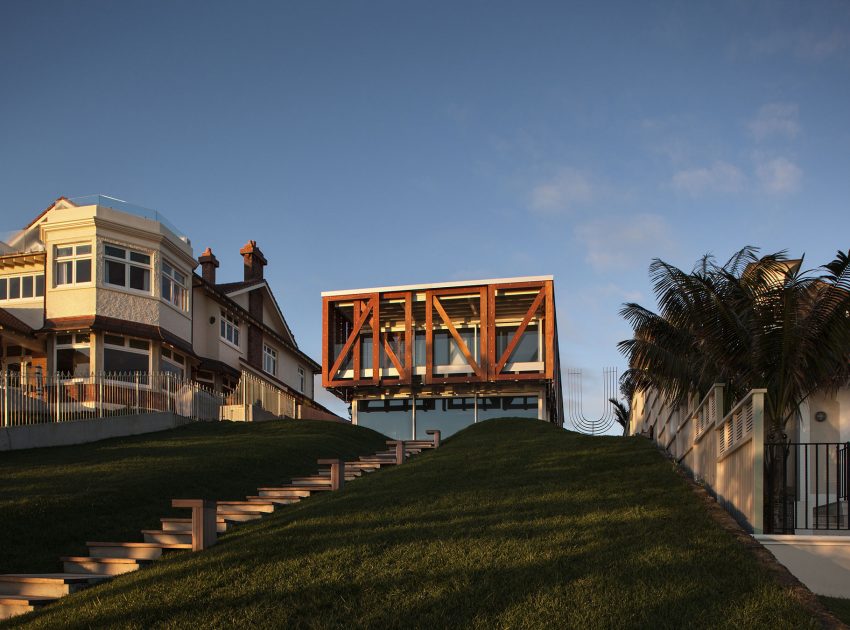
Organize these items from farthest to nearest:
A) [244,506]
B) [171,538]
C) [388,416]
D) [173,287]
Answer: [388,416], [173,287], [244,506], [171,538]

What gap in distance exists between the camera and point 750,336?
14.6 metres

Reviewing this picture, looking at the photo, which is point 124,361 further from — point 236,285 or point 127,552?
point 127,552

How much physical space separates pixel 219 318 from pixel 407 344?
841 centimetres

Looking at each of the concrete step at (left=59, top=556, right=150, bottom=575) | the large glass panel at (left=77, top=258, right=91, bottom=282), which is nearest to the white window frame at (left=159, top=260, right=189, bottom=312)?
the large glass panel at (left=77, top=258, right=91, bottom=282)

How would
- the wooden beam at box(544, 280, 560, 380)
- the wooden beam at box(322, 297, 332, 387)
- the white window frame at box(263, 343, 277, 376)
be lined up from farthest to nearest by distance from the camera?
1. the white window frame at box(263, 343, 277, 376)
2. the wooden beam at box(322, 297, 332, 387)
3. the wooden beam at box(544, 280, 560, 380)

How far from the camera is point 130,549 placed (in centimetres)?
1056

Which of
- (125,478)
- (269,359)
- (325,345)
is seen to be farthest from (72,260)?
(125,478)

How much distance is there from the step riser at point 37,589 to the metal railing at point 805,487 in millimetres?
7973

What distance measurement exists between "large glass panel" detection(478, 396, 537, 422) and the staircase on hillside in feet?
79.5

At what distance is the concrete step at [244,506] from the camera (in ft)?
40.9

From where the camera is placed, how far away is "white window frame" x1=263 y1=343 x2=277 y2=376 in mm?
40625

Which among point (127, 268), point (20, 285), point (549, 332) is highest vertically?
point (127, 268)

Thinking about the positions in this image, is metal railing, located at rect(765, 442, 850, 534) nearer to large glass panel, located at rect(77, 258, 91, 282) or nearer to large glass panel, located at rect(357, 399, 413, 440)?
large glass panel, located at rect(357, 399, 413, 440)

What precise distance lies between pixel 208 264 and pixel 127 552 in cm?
2949
